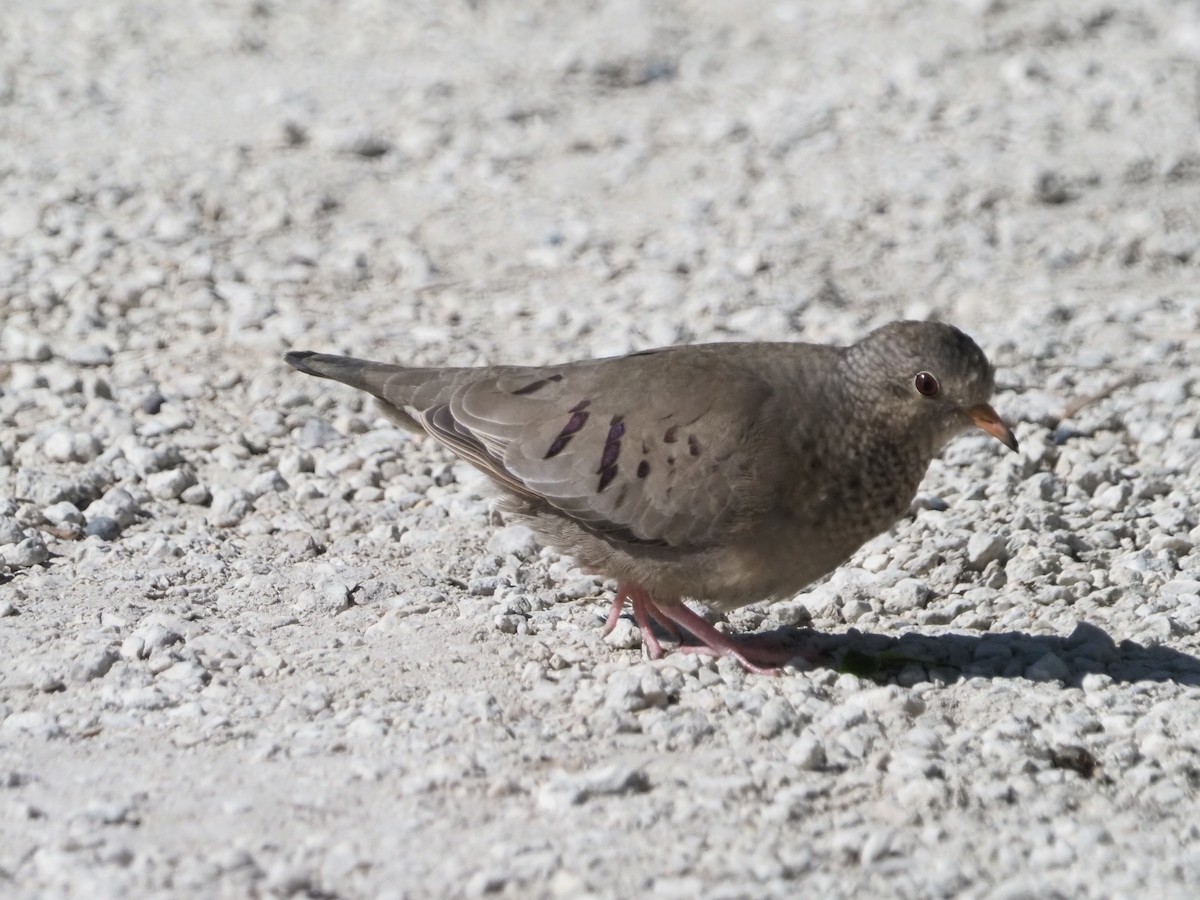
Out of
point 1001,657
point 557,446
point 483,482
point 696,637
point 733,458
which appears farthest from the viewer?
point 483,482

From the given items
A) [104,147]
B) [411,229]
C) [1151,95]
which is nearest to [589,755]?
[411,229]

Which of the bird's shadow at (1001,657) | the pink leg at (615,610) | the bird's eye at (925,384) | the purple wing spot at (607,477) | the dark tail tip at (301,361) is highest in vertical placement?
the bird's eye at (925,384)

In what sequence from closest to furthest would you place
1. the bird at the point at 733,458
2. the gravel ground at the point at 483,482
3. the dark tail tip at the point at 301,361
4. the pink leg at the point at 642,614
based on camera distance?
the gravel ground at the point at 483,482 < the bird at the point at 733,458 < the pink leg at the point at 642,614 < the dark tail tip at the point at 301,361

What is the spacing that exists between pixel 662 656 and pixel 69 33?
756cm

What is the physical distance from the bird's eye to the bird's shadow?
80 cm

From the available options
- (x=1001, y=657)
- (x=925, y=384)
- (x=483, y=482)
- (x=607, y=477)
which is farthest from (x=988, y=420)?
(x=483, y=482)

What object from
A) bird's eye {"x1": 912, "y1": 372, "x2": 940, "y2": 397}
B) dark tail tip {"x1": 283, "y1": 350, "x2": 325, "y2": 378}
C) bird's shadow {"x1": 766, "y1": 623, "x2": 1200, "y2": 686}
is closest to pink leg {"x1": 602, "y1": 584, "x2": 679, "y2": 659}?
bird's shadow {"x1": 766, "y1": 623, "x2": 1200, "y2": 686}

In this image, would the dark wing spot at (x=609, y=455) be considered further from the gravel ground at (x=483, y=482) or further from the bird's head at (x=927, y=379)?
the bird's head at (x=927, y=379)

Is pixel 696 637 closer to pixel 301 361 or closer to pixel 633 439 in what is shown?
pixel 633 439

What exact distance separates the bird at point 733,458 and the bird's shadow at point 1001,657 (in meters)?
0.22

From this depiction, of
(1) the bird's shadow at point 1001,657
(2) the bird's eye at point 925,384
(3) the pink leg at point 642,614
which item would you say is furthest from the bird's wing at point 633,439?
(1) the bird's shadow at point 1001,657

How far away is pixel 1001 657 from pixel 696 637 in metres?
0.96

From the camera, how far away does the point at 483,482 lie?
6.25 metres

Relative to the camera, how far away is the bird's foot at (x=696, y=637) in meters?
5.25
